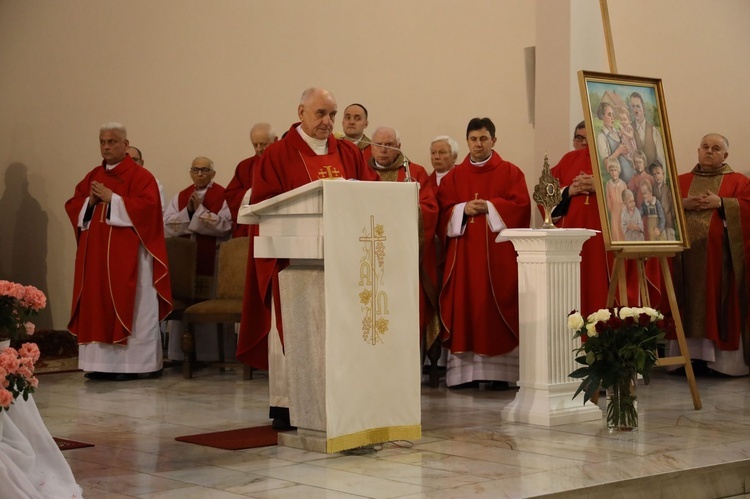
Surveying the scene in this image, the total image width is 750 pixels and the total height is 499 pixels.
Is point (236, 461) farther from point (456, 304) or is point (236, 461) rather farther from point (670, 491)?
point (456, 304)

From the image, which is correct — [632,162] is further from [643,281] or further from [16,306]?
[16,306]

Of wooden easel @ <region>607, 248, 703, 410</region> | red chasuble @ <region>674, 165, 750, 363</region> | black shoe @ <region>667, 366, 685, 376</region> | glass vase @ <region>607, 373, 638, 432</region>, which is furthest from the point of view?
black shoe @ <region>667, 366, 685, 376</region>

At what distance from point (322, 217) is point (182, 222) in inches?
195

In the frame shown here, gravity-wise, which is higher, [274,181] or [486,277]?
[274,181]

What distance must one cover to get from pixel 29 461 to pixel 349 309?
1557 mm

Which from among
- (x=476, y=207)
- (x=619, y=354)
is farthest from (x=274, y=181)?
(x=476, y=207)

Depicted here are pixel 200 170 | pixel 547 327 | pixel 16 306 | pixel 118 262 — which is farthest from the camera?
pixel 200 170

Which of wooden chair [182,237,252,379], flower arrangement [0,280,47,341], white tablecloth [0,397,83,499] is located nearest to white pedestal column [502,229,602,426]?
wooden chair [182,237,252,379]

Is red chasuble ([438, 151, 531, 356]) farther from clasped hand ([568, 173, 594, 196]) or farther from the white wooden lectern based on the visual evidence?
the white wooden lectern

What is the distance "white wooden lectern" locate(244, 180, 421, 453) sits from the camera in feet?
16.6

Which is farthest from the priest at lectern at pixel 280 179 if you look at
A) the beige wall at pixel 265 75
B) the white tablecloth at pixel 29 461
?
the beige wall at pixel 265 75

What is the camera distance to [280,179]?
5.91 meters

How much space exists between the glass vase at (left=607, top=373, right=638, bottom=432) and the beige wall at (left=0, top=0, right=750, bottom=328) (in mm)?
3039

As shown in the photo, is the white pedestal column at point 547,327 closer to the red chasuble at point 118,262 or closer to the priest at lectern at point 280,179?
the priest at lectern at point 280,179
